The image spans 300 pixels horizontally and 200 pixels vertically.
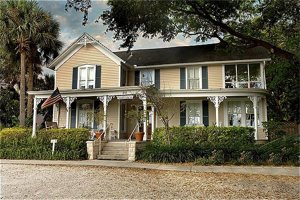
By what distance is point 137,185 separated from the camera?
26.0 ft

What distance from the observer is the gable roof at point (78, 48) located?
19.2 m

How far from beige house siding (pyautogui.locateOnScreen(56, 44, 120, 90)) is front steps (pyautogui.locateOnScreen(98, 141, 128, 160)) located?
196 inches

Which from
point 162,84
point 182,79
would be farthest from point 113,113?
point 182,79

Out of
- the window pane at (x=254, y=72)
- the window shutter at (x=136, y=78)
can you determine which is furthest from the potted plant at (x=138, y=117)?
the window pane at (x=254, y=72)

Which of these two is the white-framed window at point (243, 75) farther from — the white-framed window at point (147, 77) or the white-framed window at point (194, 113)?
the white-framed window at point (147, 77)

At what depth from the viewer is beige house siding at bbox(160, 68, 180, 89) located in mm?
19281

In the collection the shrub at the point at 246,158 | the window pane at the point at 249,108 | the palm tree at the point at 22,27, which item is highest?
the palm tree at the point at 22,27

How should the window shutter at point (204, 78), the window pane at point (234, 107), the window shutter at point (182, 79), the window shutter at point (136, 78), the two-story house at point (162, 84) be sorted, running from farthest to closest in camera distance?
the window shutter at point (136, 78), the window shutter at point (182, 79), the window shutter at point (204, 78), the window pane at point (234, 107), the two-story house at point (162, 84)

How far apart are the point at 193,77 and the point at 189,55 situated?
203cm

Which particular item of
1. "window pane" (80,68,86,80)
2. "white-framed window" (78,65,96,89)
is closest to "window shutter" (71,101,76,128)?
"white-framed window" (78,65,96,89)

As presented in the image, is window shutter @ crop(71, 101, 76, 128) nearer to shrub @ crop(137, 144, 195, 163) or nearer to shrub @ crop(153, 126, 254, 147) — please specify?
shrub @ crop(153, 126, 254, 147)

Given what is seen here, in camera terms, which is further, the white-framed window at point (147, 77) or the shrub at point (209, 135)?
the white-framed window at point (147, 77)

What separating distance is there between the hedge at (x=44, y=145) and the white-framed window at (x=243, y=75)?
32.0 feet

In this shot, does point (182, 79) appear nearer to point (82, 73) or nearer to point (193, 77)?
point (193, 77)
